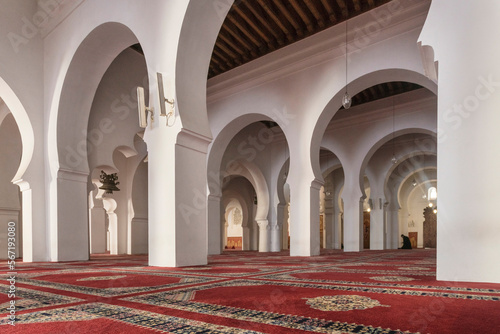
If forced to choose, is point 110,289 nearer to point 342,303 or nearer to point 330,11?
point 342,303

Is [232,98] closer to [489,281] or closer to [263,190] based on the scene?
[263,190]

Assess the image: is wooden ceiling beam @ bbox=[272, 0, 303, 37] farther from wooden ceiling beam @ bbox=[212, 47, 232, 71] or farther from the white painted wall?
the white painted wall

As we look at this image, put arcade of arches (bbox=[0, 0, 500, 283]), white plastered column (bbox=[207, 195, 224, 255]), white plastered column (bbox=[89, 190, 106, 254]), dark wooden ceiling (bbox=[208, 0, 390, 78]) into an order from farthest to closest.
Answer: white plastered column (bbox=[89, 190, 106, 254]) < white plastered column (bbox=[207, 195, 224, 255]) < dark wooden ceiling (bbox=[208, 0, 390, 78]) < arcade of arches (bbox=[0, 0, 500, 283])

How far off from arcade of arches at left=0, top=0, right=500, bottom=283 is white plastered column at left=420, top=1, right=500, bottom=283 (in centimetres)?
1

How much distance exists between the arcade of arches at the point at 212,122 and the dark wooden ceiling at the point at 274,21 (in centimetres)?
25

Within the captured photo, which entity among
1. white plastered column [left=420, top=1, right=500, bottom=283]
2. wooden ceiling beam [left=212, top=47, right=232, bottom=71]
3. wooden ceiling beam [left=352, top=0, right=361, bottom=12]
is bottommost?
white plastered column [left=420, top=1, right=500, bottom=283]

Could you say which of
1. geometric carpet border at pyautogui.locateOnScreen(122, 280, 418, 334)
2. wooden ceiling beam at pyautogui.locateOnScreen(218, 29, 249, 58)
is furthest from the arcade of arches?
geometric carpet border at pyautogui.locateOnScreen(122, 280, 418, 334)

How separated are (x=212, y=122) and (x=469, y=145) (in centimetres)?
786

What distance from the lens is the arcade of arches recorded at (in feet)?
10.4

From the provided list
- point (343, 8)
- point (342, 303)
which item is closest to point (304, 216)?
point (343, 8)

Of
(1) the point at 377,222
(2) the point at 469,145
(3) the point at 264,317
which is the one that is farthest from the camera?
(1) the point at 377,222

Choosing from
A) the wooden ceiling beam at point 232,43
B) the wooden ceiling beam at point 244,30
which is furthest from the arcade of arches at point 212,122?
the wooden ceiling beam at point 244,30

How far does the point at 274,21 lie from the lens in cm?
753

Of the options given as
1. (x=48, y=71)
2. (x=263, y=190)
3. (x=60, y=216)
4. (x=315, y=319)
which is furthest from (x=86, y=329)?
(x=263, y=190)
